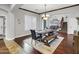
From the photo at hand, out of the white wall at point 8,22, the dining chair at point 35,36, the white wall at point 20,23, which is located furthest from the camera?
the white wall at point 8,22

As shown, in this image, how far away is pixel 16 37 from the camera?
18.8 feet

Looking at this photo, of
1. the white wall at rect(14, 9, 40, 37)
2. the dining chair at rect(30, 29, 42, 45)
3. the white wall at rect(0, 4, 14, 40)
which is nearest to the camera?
the dining chair at rect(30, 29, 42, 45)

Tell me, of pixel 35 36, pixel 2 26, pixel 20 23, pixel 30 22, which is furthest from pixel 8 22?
pixel 35 36

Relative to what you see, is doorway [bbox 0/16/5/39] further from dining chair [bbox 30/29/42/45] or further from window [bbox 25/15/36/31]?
dining chair [bbox 30/29/42/45]

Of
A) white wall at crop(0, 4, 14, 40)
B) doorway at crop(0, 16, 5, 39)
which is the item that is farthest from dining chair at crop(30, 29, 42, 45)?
doorway at crop(0, 16, 5, 39)

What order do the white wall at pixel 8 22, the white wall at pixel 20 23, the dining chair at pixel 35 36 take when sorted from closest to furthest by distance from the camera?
1. the dining chair at pixel 35 36
2. the white wall at pixel 20 23
3. the white wall at pixel 8 22

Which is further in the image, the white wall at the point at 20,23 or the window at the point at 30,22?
the white wall at the point at 20,23

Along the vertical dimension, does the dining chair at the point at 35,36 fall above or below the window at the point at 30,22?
below

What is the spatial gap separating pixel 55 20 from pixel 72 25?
3.24m

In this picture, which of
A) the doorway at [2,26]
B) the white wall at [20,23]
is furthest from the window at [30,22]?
the doorway at [2,26]

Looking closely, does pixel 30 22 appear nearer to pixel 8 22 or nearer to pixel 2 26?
pixel 8 22

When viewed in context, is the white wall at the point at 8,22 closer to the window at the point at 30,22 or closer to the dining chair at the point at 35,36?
the window at the point at 30,22
